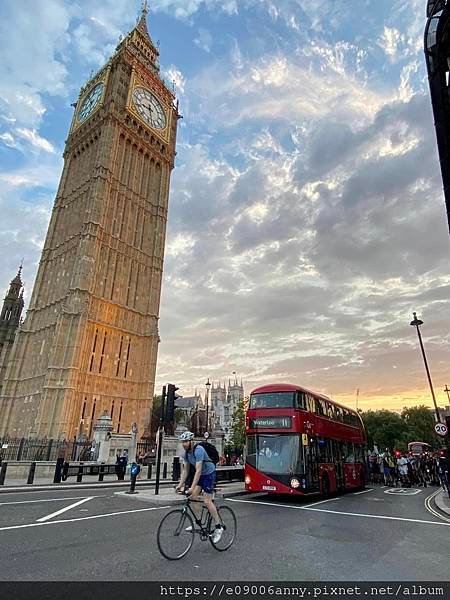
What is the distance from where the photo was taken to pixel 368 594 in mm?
4223

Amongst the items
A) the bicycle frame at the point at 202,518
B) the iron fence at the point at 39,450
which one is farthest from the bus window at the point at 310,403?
the iron fence at the point at 39,450

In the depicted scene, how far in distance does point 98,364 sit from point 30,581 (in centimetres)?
4107

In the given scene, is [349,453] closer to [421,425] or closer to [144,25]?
[421,425]

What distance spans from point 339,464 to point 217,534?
1182 cm

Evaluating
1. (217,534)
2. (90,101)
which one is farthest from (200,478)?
(90,101)

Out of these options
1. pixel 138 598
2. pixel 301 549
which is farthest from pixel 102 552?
pixel 301 549

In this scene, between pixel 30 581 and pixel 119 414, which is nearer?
pixel 30 581

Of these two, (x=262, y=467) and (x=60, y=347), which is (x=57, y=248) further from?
(x=262, y=467)

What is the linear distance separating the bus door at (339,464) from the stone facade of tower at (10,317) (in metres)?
60.0

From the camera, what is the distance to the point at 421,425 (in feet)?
223

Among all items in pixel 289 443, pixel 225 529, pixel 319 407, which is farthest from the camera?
pixel 319 407

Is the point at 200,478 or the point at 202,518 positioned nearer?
the point at 202,518

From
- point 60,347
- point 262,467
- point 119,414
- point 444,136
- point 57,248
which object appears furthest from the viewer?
point 57,248

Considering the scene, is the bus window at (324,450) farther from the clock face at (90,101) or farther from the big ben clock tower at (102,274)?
the clock face at (90,101)
